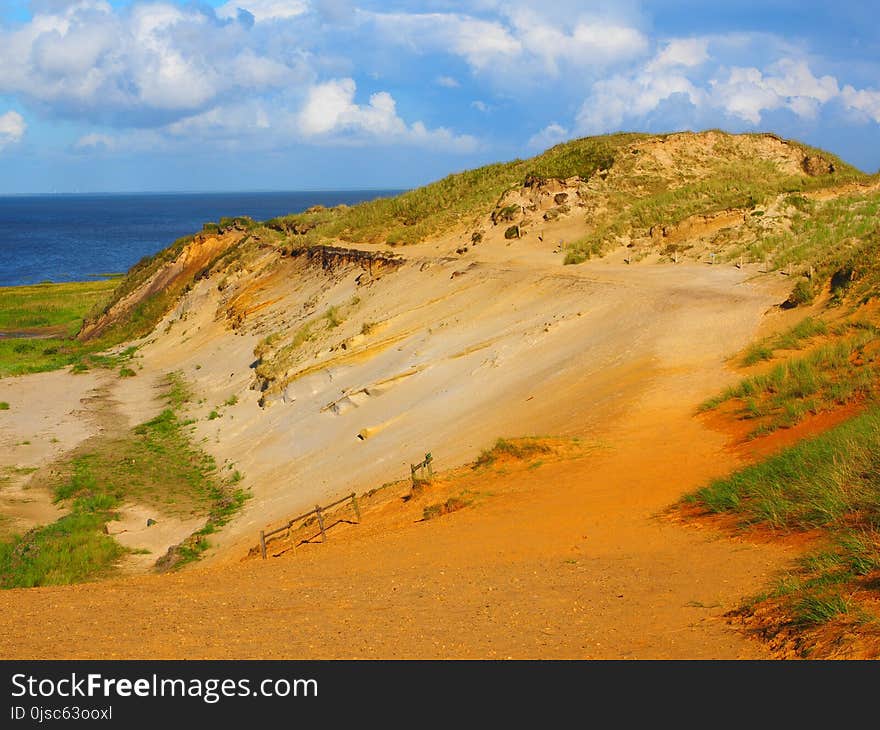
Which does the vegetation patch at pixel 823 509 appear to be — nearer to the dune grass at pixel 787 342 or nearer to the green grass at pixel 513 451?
the green grass at pixel 513 451

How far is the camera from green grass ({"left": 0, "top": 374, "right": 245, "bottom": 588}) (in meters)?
14.7

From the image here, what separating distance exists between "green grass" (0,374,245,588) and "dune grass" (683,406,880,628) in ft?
33.2

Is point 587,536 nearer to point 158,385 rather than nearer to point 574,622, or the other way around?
point 574,622

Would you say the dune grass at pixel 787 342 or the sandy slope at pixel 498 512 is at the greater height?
the dune grass at pixel 787 342

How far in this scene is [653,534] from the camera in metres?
9.12

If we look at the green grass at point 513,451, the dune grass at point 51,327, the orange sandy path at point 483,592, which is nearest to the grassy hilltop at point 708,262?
the dune grass at point 51,327

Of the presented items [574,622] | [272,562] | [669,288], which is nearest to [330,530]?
[272,562]

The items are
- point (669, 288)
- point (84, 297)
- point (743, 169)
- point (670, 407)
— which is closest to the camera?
point (670, 407)

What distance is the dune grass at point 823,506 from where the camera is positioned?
6.11m

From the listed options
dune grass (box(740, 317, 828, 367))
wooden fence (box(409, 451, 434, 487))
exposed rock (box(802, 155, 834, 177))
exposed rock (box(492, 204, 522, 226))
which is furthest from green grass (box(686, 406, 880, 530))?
exposed rock (box(802, 155, 834, 177))

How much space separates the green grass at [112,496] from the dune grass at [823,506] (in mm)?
10114

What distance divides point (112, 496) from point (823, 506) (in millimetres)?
15892

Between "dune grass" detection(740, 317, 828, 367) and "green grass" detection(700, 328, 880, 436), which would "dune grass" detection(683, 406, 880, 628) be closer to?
"green grass" detection(700, 328, 880, 436)

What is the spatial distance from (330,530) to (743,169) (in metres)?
29.1
